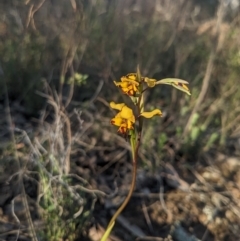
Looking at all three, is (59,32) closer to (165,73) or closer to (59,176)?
(165,73)

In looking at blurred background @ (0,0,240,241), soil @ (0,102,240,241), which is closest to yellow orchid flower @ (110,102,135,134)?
blurred background @ (0,0,240,241)

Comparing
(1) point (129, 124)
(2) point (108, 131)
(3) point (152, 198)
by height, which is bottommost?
(3) point (152, 198)

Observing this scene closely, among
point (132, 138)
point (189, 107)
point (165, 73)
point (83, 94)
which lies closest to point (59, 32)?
point (83, 94)

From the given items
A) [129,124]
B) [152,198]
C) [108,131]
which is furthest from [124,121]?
[108,131]

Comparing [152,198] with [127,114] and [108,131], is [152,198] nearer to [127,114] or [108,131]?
[108,131]

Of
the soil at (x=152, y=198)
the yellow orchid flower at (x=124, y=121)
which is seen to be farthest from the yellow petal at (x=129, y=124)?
the soil at (x=152, y=198)

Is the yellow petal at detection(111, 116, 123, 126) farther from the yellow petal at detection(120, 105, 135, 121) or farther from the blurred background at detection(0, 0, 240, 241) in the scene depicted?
the blurred background at detection(0, 0, 240, 241)

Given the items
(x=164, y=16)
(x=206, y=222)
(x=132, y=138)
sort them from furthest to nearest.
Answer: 1. (x=164, y=16)
2. (x=206, y=222)
3. (x=132, y=138)

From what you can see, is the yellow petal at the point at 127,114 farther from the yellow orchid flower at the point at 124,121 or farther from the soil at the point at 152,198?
the soil at the point at 152,198
